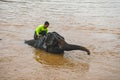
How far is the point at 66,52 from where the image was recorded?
13.5 metres

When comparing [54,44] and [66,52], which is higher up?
[54,44]

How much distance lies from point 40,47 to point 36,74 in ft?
10.8

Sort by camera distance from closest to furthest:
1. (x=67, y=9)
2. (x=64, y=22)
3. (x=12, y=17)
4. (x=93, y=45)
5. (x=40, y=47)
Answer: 1. (x=40, y=47)
2. (x=93, y=45)
3. (x=64, y=22)
4. (x=12, y=17)
5. (x=67, y=9)

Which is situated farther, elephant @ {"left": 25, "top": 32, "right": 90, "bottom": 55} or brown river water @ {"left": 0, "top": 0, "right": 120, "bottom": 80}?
elephant @ {"left": 25, "top": 32, "right": 90, "bottom": 55}

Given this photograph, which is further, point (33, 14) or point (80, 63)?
point (33, 14)

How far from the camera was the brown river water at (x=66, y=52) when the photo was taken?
419 inches

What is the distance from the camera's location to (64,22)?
70.7 ft

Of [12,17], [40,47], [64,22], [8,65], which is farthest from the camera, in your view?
[12,17]

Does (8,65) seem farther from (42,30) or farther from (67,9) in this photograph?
(67,9)

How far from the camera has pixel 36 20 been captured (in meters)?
22.2

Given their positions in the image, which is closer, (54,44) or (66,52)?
(54,44)

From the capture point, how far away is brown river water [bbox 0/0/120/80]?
419 inches

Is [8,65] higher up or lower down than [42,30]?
lower down

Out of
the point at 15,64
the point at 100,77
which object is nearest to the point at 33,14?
the point at 15,64
